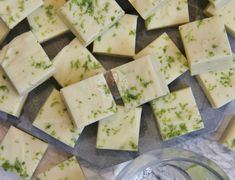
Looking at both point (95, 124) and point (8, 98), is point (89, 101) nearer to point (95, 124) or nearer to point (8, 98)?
point (95, 124)

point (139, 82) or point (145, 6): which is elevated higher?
point (145, 6)

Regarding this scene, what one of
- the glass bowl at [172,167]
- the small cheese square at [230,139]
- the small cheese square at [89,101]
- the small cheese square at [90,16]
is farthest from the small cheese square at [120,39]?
the small cheese square at [230,139]

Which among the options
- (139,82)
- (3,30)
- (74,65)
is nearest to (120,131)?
(139,82)

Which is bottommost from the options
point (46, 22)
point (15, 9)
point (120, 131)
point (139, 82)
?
point (120, 131)

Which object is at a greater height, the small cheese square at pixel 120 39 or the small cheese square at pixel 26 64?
the small cheese square at pixel 26 64

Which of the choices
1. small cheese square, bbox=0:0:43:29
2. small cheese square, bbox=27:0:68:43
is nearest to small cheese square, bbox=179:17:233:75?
small cheese square, bbox=27:0:68:43

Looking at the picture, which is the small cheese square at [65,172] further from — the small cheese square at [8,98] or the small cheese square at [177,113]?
the small cheese square at [177,113]

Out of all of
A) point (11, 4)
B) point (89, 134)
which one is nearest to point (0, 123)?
point (89, 134)
